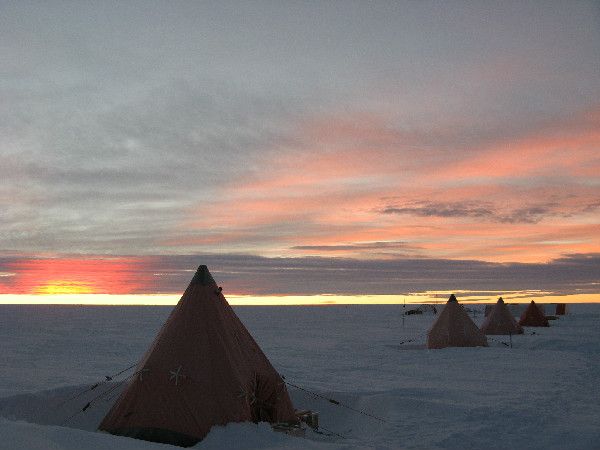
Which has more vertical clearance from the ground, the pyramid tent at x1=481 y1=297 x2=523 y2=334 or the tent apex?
the tent apex

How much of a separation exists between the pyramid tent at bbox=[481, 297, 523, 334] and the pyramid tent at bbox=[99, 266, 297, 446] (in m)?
30.8

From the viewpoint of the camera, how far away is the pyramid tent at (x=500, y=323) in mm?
40094

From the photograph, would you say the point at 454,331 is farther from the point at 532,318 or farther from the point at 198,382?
the point at 532,318

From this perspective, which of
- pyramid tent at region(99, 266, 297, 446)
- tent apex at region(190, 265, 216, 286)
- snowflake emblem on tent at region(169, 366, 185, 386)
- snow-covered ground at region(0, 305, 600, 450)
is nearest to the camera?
snow-covered ground at region(0, 305, 600, 450)

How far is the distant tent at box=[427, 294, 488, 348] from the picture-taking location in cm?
3045

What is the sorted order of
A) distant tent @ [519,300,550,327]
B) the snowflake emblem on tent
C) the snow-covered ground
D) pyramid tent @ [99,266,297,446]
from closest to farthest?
the snow-covered ground → pyramid tent @ [99,266,297,446] → the snowflake emblem on tent → distant tent @ [519,300,550,327]

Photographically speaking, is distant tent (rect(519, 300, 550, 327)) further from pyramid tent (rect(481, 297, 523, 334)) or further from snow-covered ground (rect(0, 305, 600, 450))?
snow-covered ground (rect(0, 305, 600, 450))

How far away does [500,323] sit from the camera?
4031 cm

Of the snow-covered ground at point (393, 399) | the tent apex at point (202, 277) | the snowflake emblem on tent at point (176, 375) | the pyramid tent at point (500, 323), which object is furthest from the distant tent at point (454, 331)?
the snowflake emblem on tent at point (176, 375)

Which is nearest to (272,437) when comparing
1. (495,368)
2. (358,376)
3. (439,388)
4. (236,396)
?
(236,396)

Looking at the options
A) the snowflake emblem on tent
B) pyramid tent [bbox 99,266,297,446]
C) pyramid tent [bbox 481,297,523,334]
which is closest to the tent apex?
pyramid tent [bbox 99,266,297,446]

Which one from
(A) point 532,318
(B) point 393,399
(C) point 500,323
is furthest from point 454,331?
(A) point 532,318

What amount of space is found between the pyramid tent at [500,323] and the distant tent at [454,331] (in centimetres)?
975

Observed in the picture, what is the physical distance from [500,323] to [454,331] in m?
11.4
